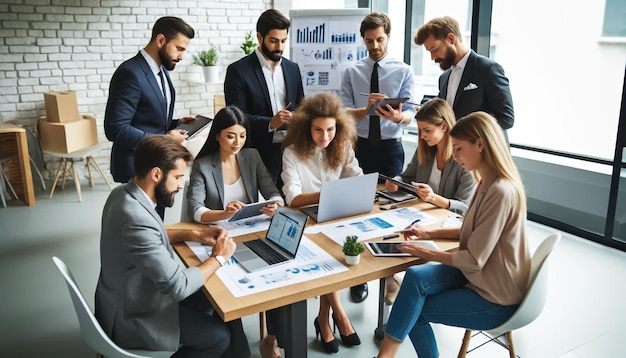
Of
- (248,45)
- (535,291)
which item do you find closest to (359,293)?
(535,291)

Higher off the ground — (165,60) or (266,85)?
(165,60)

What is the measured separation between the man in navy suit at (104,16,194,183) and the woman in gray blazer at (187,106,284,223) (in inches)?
16.3

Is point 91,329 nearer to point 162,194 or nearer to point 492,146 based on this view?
point 162,194

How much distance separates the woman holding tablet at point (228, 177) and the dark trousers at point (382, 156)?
106 cm

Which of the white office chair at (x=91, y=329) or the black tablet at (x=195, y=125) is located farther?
the black tablet at (x=195, y=125)

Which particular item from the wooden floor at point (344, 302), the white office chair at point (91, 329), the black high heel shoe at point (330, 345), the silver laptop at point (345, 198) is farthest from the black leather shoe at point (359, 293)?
the white office chair at point (91, 329)

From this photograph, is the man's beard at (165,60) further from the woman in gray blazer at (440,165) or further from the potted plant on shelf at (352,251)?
the potted plant on shelf at (352,251)

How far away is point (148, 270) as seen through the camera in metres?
1.80

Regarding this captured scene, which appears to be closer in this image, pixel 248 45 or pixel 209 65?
pixel 209 65

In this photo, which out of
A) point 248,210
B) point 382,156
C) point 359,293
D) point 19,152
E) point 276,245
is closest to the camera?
point 276,245

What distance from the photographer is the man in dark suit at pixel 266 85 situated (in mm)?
3244

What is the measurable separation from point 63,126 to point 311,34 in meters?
2.69

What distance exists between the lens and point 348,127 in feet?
9.60

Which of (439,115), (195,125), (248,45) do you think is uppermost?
(248,45)
